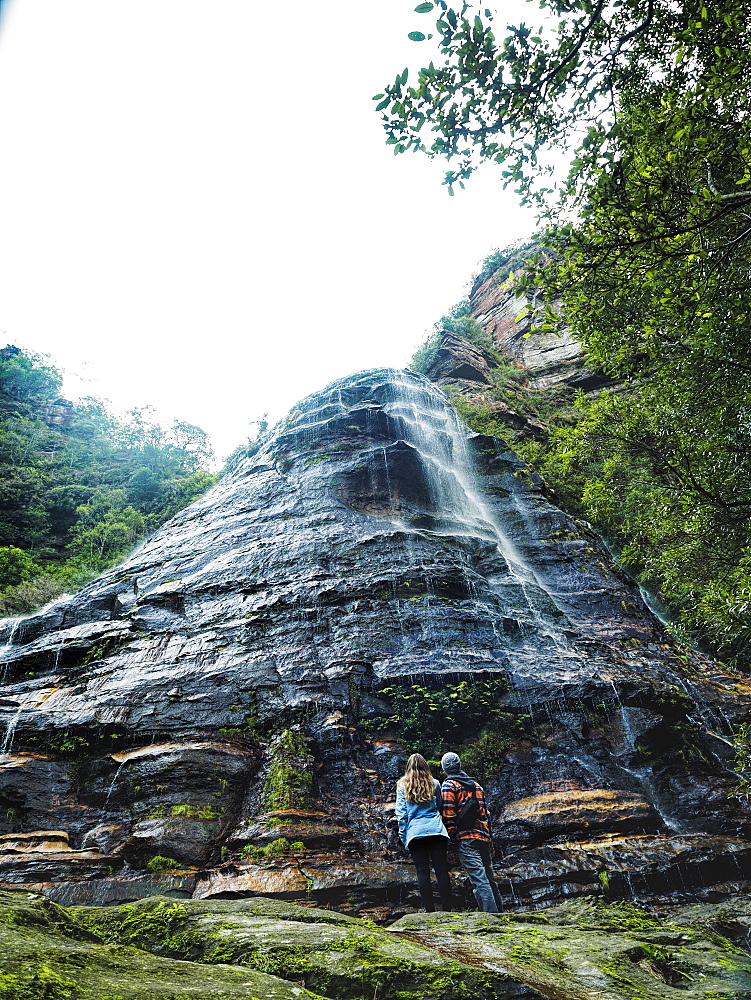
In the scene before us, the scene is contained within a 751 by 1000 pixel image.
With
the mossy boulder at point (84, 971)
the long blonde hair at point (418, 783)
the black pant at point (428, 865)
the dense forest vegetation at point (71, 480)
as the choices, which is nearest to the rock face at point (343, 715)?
the black pant at point (428, 865)

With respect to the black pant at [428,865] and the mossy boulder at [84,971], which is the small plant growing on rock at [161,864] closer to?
the black pant at [428,865]

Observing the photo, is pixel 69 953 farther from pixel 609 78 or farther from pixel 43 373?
pixel 43 373

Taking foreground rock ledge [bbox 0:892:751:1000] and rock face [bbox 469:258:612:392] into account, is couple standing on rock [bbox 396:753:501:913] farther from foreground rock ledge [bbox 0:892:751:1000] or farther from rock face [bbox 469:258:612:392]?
rock face [bbox 469:258:612:392]

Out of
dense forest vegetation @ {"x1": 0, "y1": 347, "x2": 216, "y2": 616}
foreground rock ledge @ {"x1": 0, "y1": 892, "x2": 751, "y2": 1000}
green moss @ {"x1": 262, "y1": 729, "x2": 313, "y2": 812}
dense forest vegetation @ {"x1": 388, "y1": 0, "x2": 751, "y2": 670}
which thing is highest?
dense forest vegetation @ {"x1": 0, "y1": 347, "x2": 216, "y2": 616}

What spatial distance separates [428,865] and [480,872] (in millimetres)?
609

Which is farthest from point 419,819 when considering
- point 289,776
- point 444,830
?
point 289,776

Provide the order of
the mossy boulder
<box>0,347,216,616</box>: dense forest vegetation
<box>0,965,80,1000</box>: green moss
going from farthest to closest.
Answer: <box>0,347,216,616</box>: dense forest vegetation
the mossy boulder
<box>0,965,80,1000</box>: green moss

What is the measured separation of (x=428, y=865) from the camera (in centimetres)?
589

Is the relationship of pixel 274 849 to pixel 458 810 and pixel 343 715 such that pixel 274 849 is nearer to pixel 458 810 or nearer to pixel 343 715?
pixel 343 715

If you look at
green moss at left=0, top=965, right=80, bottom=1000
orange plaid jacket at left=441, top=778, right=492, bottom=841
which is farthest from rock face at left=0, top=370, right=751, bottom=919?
green moss at left=0, top=965, right=80, bottom=1000

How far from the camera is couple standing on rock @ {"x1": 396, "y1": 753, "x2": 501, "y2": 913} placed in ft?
19.2

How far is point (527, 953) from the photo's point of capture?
3.76 m

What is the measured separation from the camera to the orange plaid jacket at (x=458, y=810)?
6090mm

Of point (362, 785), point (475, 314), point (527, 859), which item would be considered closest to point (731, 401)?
point (527, 859)
